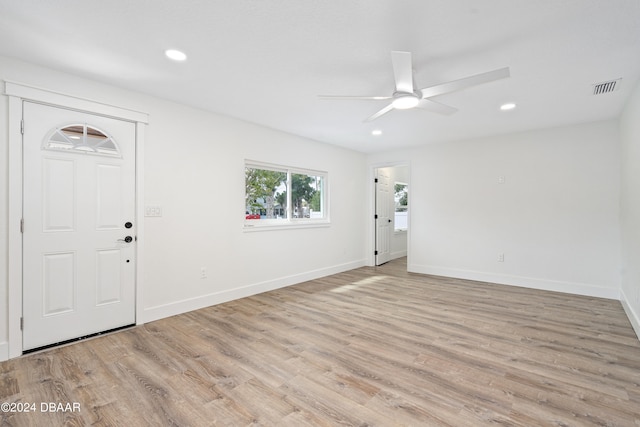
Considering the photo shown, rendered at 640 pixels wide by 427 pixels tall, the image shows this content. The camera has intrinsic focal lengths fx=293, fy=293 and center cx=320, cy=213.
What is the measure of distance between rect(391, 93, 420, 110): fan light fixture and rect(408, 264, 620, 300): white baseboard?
3.74 metres

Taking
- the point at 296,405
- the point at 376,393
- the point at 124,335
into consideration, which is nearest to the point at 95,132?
the point at 124,335

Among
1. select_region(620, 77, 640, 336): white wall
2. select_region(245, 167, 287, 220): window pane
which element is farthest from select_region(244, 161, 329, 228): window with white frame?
select_region(620, 77, 640, 336): white wall

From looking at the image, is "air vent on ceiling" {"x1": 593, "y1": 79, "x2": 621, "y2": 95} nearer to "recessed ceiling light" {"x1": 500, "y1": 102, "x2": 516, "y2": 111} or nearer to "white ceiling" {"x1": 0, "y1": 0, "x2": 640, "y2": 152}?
"white ceiling" {"x1": 0, "y1": 0, "x2": 640, "y2": 152}

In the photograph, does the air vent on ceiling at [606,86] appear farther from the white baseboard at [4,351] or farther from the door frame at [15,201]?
the white baseboard at [4,351]

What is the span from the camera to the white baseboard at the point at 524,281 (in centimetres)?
415

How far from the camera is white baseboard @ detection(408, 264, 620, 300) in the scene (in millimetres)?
4147

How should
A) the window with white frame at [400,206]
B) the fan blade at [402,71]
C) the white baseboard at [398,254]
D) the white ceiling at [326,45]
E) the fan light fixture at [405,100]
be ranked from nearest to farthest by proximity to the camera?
the white ceiling at [326,45] → the fan blade at [402,71] → the fan light fixture at [405,100] → the white baseboard at [398,254] → the window with white frame at [400,206]

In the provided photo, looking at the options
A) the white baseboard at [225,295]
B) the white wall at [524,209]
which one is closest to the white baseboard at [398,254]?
the white wall at [524,209]

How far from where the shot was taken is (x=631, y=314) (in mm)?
3168

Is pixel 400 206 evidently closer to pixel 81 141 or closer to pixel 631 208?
pixel 631 208

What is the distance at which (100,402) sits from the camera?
1863 millimetres

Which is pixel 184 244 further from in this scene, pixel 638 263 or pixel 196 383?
pixel 638 263

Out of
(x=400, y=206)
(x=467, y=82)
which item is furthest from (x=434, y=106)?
(x=400, y=206)

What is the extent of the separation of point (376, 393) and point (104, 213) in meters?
2.98
